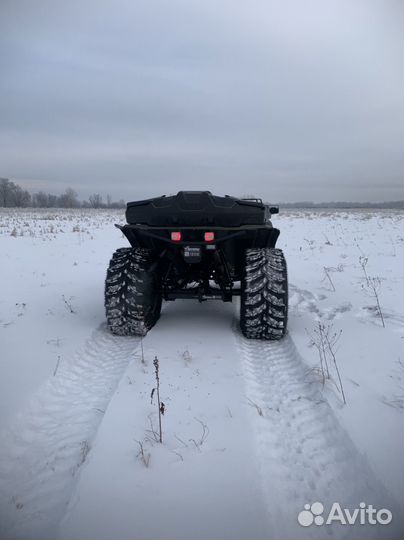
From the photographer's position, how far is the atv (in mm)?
4484

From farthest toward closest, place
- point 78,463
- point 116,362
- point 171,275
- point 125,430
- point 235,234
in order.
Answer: point 171,275
point 235,234
point 116,362
point 125,430
point 78,463

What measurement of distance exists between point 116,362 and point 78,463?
5.28 feet

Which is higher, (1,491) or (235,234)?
(235,234)

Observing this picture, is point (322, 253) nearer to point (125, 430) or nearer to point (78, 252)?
point (78, 252)

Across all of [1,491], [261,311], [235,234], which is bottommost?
[1,491]

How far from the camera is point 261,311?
180 inches

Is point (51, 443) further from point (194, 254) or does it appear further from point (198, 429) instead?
point (194, 254)

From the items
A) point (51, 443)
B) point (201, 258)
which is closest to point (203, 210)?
point (201, 258)

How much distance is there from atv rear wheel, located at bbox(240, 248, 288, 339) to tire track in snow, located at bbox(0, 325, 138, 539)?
5.08 feet

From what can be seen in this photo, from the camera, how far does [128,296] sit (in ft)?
15.6

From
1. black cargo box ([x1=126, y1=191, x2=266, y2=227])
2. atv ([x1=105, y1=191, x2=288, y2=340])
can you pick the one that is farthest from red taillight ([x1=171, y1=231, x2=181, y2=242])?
black cargo box ([x1=126, y1=191, x2=266, y2=227])

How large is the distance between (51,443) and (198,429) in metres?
1.07

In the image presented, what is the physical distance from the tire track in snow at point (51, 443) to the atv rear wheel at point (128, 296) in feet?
2.25

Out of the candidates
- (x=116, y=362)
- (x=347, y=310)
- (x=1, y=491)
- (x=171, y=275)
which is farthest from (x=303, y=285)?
(x=1, y=491)
